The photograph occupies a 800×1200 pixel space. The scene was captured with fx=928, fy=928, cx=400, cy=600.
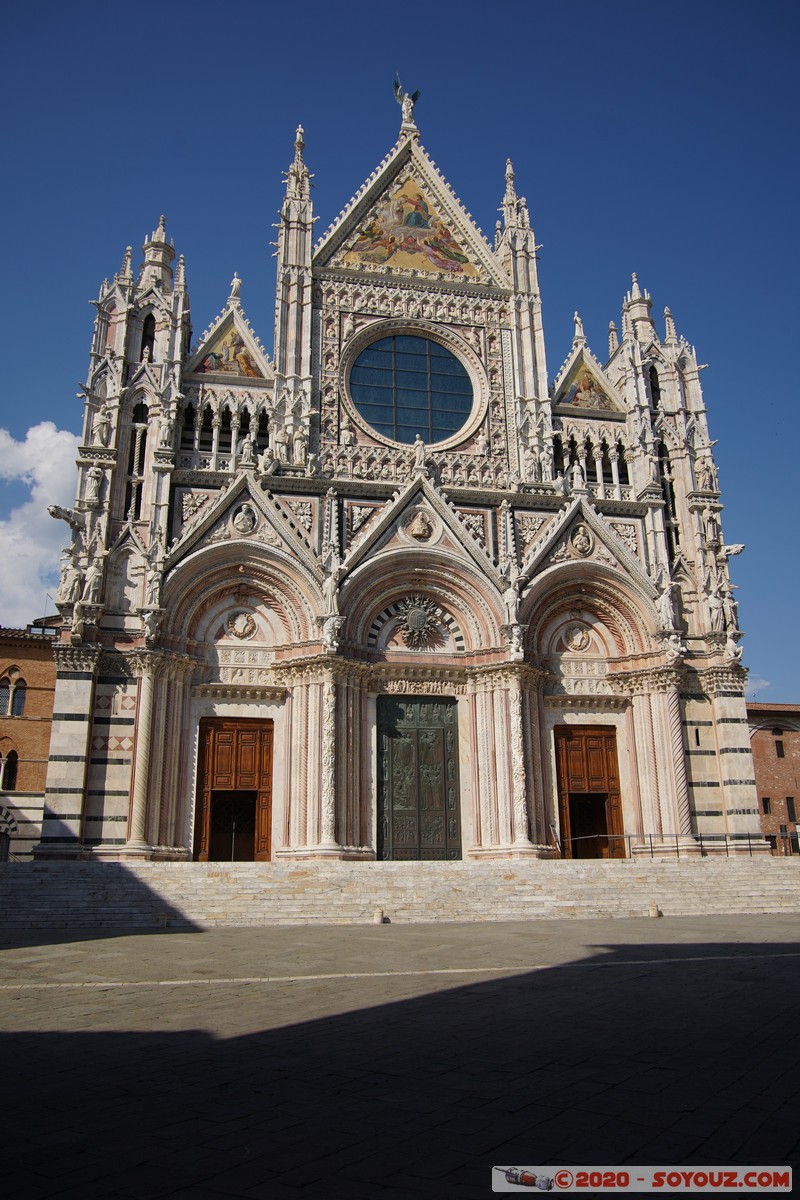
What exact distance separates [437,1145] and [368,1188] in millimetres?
593

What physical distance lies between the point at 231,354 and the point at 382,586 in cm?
842

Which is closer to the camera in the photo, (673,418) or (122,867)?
(122,867)

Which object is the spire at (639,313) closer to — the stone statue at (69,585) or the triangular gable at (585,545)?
the triangular gable at (585,545)

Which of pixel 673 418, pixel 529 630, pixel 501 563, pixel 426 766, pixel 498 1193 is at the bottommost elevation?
pixel 498 1193

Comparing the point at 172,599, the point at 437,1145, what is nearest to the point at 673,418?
the point at 172,599

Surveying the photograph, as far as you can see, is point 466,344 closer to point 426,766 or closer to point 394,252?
point 394,252

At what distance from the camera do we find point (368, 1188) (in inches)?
150

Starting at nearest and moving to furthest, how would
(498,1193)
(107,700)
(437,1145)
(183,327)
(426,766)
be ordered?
(498,1193) → (437,1145) → (107,700) → (426,766) → (183,327)

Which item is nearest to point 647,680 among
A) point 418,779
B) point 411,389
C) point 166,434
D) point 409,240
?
point 418,779

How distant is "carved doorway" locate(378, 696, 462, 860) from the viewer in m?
24.2

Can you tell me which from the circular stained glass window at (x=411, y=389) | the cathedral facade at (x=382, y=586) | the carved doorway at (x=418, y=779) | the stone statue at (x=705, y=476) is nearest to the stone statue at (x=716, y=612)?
the cathedral facade at (x=382, y=586)

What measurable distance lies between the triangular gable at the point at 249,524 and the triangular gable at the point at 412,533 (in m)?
1.43

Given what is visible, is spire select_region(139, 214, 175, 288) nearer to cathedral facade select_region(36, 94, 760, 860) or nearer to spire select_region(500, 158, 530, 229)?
cathedral facade select_region(36, 94, 760, 860)

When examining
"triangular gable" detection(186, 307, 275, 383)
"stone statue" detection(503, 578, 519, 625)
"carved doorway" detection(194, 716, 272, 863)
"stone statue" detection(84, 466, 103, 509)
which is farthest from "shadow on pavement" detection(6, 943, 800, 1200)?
"triangular gable" detection(186, 307, 275, 383)
